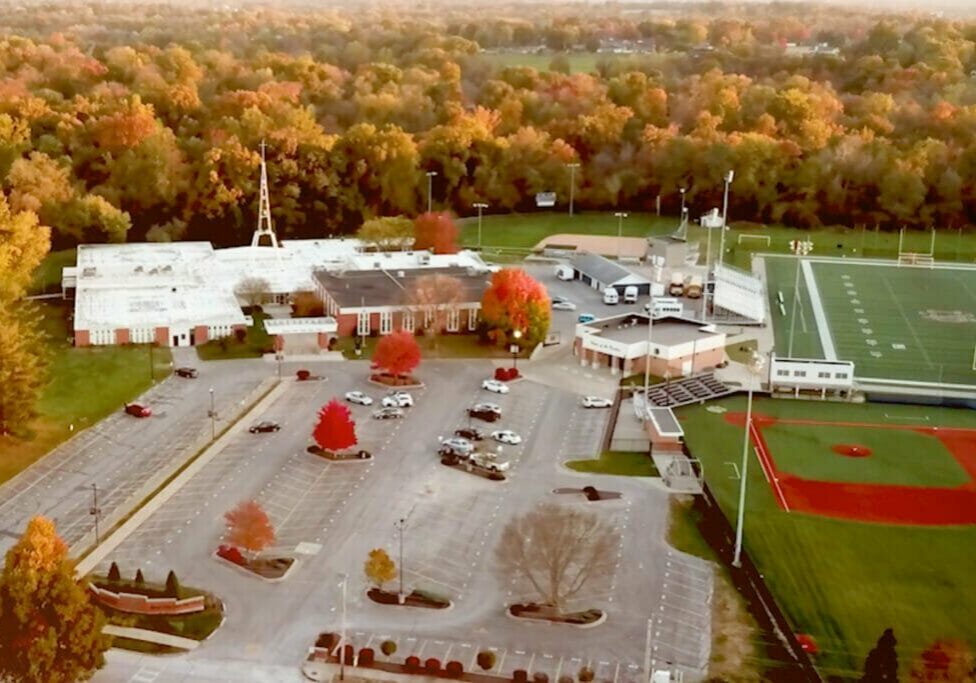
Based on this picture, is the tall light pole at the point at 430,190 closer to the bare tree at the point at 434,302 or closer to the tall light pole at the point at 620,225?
the tall light pole at the point at 620,225

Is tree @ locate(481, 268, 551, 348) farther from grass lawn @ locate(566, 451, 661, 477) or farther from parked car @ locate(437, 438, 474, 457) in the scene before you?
parked car @ locate(437, 438, 474, 457)

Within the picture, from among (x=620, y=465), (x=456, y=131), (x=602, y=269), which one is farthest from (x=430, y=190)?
(x=620, y=465)

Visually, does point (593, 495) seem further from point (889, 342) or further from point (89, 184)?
point (89, 184)

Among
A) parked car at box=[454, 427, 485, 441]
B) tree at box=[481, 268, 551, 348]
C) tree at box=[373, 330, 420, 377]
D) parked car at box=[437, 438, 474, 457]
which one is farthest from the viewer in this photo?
tree at box=[481, 268, 551, 348]

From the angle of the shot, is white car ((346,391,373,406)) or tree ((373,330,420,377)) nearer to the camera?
white car ((346,391,373,406))

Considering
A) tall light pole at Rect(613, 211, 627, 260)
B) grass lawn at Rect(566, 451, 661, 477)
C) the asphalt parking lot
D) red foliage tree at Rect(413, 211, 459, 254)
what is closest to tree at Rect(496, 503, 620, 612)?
the asphalt parking lot

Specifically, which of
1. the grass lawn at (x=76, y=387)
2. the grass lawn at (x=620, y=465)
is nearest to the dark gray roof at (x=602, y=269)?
the grass lawn at (x=620, y=465)
